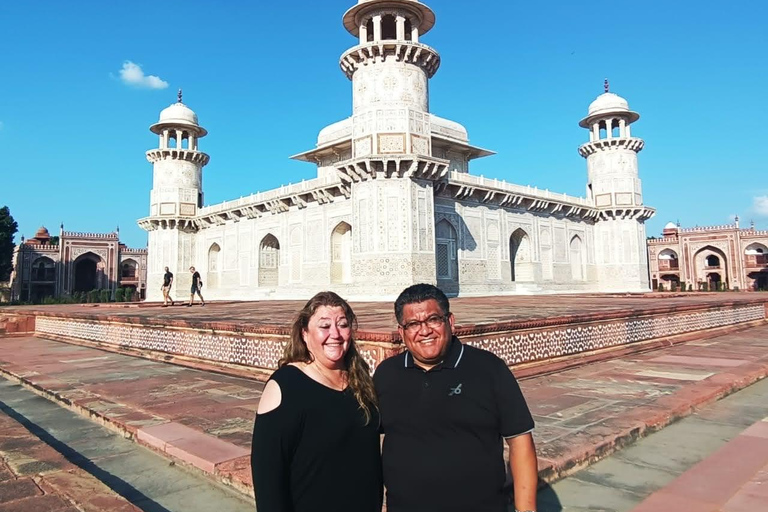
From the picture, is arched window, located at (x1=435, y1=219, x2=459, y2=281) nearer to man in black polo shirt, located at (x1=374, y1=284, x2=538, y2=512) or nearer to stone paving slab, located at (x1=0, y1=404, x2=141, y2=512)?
stone paving slab, located at (x1=0, y1=404, x2=141, y2=512)

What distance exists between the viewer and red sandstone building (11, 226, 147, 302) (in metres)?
35.3

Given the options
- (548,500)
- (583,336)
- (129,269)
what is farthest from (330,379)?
(129,269)

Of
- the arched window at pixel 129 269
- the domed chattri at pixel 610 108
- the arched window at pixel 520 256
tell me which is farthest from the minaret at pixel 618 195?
the arched window at pixel 129 269

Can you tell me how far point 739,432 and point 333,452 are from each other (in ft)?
9.68

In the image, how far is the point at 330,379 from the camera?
1.48 meters

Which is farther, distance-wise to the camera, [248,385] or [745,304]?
[745,304]

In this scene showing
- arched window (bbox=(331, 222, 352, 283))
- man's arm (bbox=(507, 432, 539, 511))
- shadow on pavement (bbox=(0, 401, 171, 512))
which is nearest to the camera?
man's arm (bbox=(507, 432, 539, 511))

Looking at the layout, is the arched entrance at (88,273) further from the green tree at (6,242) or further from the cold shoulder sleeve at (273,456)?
the cold shoulder sleeve at (273,456)

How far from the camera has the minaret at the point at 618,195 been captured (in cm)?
2409

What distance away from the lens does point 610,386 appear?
4.29 meters

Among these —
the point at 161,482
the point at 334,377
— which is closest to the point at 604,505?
the point at 334,377

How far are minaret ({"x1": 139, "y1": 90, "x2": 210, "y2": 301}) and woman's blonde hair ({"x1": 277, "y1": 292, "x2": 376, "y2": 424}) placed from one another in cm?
2496

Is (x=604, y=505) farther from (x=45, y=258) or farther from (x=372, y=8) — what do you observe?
(x=45, y=258)

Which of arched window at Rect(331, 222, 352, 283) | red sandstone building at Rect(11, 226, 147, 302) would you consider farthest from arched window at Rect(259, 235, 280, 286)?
red sandstone building at Rect(11, 226, 147, 302)
